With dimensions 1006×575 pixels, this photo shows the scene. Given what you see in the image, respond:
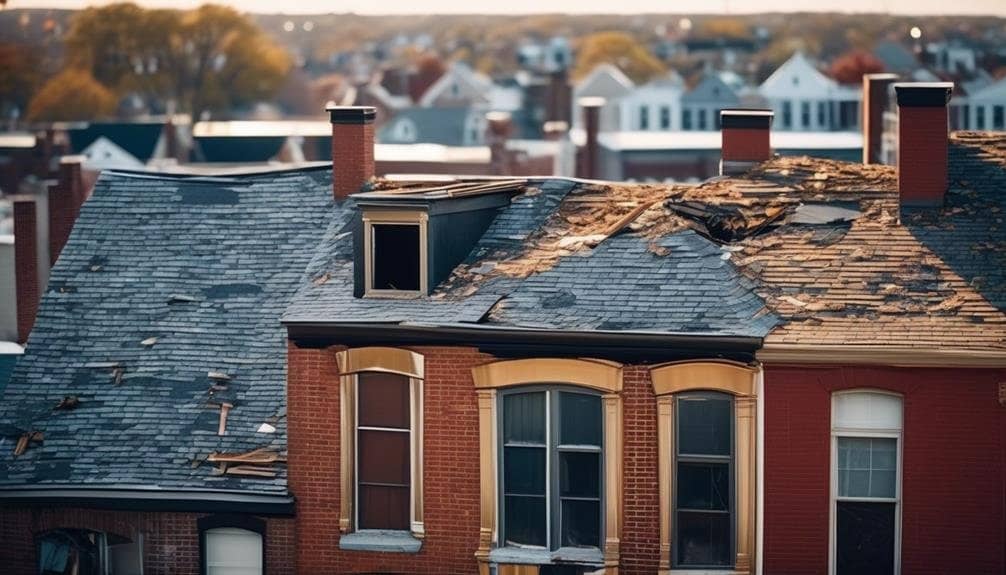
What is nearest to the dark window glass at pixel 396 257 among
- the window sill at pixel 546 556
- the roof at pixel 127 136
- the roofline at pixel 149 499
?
the roofline at pixel 149 499

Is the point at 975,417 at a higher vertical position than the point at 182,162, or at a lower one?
lower

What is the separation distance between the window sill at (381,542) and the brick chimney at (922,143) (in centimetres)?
730

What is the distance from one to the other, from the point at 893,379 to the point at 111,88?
16679 cm

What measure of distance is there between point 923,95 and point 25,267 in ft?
54.5

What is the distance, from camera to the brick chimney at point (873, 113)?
3961 cm

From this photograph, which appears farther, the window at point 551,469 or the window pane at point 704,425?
the window at point 551,469

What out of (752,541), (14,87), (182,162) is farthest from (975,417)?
(14,87)

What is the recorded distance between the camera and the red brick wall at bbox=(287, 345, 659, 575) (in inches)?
980

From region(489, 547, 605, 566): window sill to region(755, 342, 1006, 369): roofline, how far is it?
3.23 m

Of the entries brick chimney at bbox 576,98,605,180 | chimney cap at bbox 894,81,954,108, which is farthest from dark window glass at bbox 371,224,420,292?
brick chimney at bbox 576,98,605,180

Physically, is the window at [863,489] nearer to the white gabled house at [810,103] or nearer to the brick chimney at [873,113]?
the brick chimney at [873,113]

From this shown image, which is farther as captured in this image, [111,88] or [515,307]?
[111,88]

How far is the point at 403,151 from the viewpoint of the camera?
8438 centimetres

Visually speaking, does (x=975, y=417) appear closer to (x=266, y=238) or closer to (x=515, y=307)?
(x=515, y=307)
